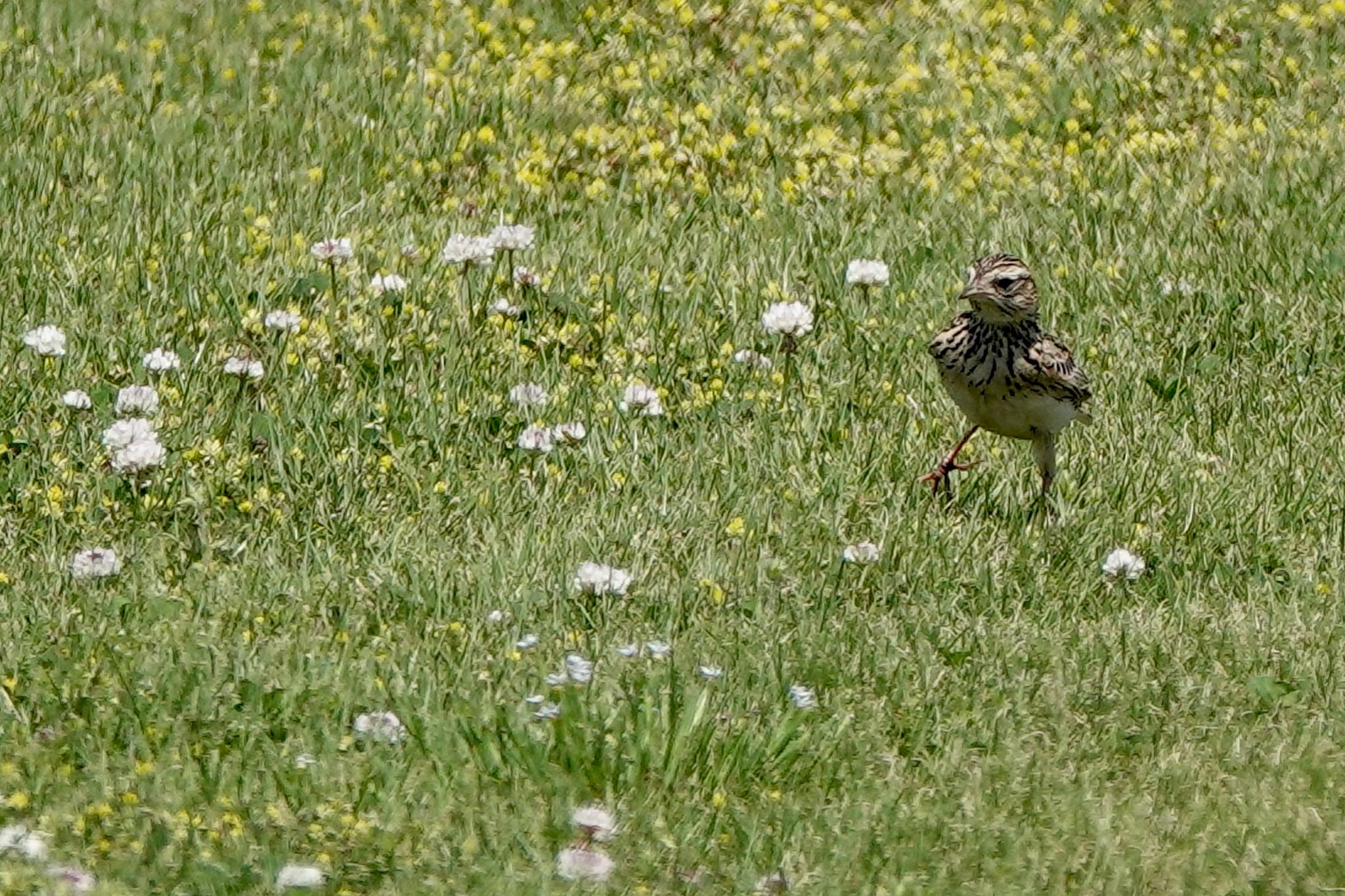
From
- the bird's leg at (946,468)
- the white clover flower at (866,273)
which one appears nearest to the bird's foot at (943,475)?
the bird's leg at (946,468)

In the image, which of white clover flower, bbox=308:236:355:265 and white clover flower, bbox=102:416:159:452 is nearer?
white clover flower, bbox=102:416:159:452

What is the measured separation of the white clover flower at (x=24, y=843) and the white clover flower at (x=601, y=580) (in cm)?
167

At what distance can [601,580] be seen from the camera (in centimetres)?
587

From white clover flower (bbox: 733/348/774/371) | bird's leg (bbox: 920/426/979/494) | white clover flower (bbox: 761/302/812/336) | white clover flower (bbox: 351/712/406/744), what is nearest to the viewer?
white clover flower (bbox: 351/712/406/744)

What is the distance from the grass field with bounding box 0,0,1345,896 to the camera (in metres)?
4.96

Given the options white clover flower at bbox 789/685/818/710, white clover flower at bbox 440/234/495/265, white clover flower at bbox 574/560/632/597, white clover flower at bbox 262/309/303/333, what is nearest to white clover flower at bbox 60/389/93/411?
white clover flower at bbox 262/309/303/333

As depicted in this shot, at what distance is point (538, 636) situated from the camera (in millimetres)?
5711

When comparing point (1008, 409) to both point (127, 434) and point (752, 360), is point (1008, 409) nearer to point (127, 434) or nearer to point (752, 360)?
point (752, 360)

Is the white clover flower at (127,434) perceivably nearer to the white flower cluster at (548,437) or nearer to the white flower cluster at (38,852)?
the white flower cluster at (548,437)

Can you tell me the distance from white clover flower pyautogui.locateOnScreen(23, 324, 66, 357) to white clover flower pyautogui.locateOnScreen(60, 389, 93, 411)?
248mm

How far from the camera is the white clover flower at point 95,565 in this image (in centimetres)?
583

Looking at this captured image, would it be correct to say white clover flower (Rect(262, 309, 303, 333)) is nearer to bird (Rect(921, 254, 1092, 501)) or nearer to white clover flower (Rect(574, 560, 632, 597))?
white clover flower (Rect(574, 560, 632, 597))

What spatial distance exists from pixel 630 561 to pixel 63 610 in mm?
1480

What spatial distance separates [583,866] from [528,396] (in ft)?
9.30
